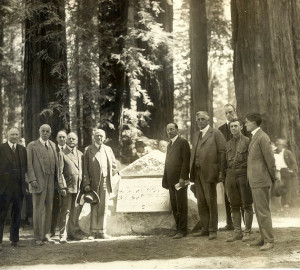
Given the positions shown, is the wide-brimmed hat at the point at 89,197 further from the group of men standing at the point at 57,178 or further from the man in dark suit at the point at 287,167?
the man in dark suit at the point at 287,167

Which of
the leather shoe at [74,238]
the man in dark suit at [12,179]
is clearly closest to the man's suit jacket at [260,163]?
the leather shoe at [74,238]

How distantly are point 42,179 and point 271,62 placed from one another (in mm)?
3750

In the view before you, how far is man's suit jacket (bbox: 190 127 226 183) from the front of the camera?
237 inches

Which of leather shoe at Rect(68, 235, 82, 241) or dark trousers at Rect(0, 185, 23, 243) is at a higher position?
dark trousers at Rect(0, 185, 23, 243)

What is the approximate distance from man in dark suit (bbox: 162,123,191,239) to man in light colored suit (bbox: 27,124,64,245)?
1564 millimetres

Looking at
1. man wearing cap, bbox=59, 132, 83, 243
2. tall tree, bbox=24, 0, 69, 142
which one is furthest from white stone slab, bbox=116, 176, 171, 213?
tall tree, bbox=24, 0, 69, 142

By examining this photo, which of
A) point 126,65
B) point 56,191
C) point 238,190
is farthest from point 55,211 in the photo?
point 126,65

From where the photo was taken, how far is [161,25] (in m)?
8.43

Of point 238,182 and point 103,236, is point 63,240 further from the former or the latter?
point 238,182

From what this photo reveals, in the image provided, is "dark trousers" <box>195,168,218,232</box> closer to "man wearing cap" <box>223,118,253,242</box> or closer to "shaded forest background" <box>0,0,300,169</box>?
A: "man wearing cap" <box>223,118,253,242</box>

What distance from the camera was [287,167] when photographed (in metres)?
7.18

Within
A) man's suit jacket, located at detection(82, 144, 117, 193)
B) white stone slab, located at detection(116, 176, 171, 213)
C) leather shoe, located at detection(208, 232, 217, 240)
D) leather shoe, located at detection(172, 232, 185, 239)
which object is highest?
man's suit jacket, located at detection(82, 144, 117, 193)

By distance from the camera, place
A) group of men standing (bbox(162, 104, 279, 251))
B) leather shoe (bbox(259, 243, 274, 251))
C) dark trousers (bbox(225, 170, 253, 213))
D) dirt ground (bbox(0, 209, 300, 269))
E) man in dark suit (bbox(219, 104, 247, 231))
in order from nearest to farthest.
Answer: dirt ground (bbox(0, 209, 300, 269)), leather shoe (bbox(259, 243, 274, 251)), group of men standing (bbox(162, 104, 279, 251)), dark trousers (bbox(225, 170, 253, 213)), man in dark suit (bbox(219, 104, 247, 231))

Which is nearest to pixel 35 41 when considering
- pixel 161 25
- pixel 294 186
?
pixel 161 25
